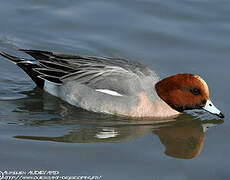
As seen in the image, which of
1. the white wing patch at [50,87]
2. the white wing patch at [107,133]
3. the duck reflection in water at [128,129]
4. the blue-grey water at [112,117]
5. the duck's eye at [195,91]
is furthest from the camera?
the white wing patch at [50,87]

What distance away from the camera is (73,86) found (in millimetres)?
7656

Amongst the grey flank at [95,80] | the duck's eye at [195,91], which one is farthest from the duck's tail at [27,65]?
the duck's eye at [195,91]

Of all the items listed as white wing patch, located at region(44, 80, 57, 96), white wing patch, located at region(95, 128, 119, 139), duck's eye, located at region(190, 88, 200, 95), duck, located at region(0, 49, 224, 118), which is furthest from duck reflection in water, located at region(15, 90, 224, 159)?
duck's eye, located at region(190, 88, 200, 95)

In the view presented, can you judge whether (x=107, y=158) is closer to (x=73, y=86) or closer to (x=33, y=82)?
(x=73, y=86)

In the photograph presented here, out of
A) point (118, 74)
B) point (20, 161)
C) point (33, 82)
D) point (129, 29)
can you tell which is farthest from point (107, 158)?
point (129, 29)

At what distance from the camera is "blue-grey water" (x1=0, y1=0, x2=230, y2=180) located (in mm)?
6047

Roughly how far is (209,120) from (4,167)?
2943mm

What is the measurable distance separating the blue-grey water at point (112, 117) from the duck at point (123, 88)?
164 mm

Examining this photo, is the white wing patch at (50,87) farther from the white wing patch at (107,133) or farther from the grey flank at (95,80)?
the white wing patch at (107,133)

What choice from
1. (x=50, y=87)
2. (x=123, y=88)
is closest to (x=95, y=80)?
(x=123, y=88)

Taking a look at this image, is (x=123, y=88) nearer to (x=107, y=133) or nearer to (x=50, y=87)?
(x=107, y=133)

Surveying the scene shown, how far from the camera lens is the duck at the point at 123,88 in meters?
7.33

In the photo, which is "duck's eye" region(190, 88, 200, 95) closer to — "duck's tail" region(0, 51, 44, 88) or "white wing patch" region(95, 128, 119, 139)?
"white wing patch" region(95, 128, 119, 139)

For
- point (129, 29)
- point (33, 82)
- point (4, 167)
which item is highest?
point (129, 29)
